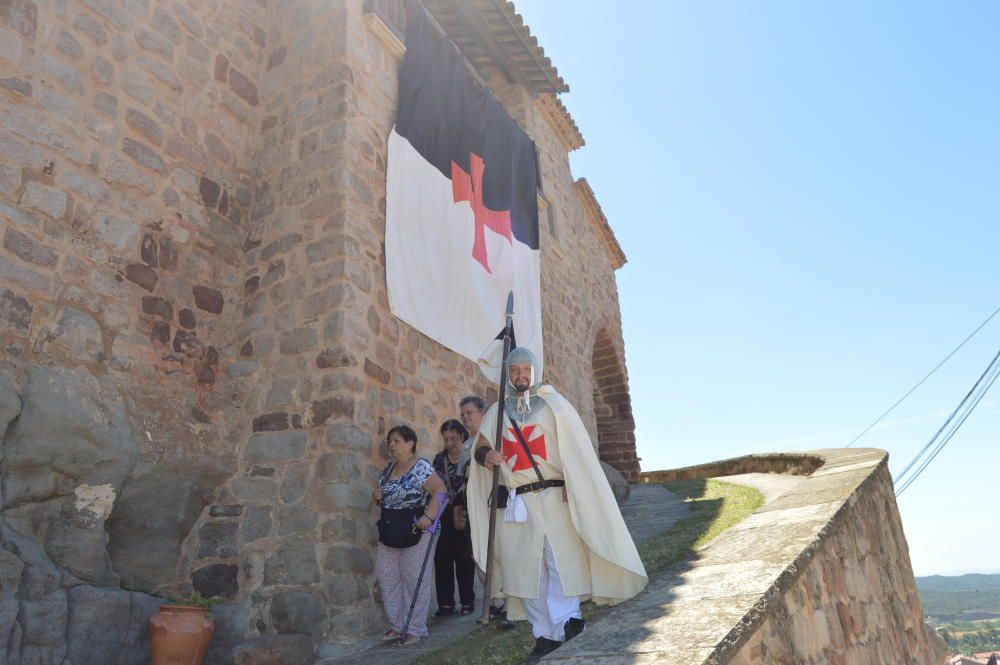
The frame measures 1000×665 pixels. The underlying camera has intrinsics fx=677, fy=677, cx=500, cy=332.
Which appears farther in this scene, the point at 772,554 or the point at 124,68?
the point at 124,68

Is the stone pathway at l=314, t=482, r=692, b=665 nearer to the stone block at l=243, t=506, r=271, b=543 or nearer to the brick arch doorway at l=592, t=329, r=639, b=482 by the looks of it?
the stone block at l=243, t=506, r=271, b=543

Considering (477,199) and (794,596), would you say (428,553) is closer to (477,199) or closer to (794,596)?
(794,596)

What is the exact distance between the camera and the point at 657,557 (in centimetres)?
429

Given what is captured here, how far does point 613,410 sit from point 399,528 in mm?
9208

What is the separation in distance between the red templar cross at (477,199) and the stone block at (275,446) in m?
2.92

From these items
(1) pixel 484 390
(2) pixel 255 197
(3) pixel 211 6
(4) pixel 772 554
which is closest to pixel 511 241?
(1) pixel 484 390

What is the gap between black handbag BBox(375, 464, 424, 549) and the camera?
4.27 meters

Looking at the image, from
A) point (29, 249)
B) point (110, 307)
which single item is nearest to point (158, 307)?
point (110, 307)

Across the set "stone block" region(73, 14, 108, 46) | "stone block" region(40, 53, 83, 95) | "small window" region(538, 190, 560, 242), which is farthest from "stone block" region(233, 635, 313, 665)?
"small window" region(538, 190, 560, 242)

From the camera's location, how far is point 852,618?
11.7 ft

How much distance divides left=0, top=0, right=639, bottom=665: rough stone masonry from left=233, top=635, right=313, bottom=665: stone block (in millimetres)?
165

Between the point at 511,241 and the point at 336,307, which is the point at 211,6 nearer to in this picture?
the point at 336,307

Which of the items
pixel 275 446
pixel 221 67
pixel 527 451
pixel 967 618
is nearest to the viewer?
pixel 527 451

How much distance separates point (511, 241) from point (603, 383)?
19.4 feet
